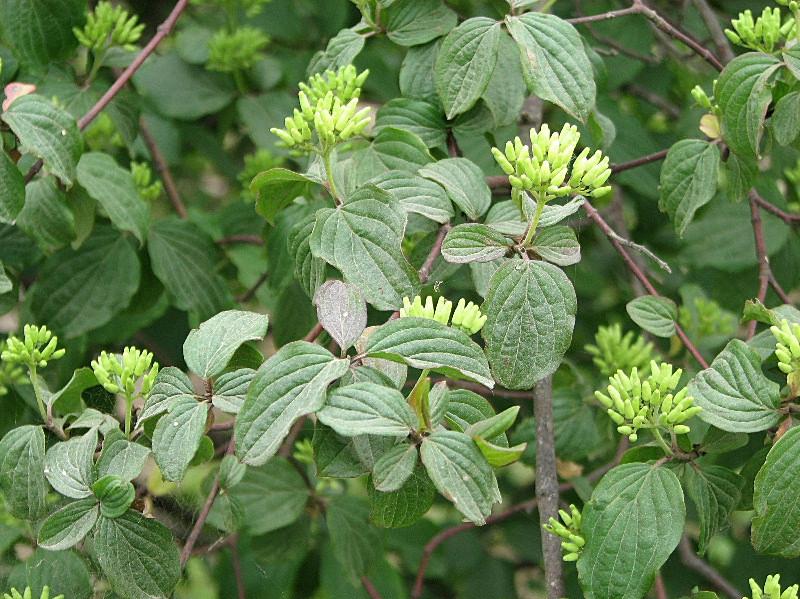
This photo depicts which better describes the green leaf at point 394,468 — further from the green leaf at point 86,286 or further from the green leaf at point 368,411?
the green leaf at point 86,286

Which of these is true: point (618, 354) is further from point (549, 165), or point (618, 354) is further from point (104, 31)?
point (104, 31)

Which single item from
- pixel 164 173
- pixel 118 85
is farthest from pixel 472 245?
pixel 164 173

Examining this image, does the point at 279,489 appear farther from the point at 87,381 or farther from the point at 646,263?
A: the point at 646,263

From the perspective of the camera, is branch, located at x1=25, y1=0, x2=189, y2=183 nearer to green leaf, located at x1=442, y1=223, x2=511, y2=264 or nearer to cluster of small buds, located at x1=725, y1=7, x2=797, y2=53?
green leaf, located at x1=442, y1=223, x2=511, y2=264

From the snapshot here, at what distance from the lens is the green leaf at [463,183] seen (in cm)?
90

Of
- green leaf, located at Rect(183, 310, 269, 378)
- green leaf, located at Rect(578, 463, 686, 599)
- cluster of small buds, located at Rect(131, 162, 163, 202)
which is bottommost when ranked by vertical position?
green leaf, located at Rect(578, 463, 686, 599)

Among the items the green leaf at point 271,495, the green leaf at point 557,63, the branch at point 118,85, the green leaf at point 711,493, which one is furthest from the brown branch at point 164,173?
the green leaf at point 711,493

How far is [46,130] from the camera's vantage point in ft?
3.19

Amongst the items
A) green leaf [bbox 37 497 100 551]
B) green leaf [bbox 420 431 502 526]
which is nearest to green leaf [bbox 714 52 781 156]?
green leaf [bbox 420 431 502 526]

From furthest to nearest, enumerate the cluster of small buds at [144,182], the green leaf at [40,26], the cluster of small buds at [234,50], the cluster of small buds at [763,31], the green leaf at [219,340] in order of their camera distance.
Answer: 1. the cluster of small buds at [234,50]
2. the cluster of small buds at [144,182]
3. the green leaf at [40,26]
4. the cluster of small buds at [763,31]
5. the green leaf at [219,340]

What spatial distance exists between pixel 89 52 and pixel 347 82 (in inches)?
20.4

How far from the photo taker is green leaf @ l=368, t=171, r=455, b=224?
0.88 meters

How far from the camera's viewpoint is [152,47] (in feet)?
3.65

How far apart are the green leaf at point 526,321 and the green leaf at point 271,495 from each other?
20.6 inches
